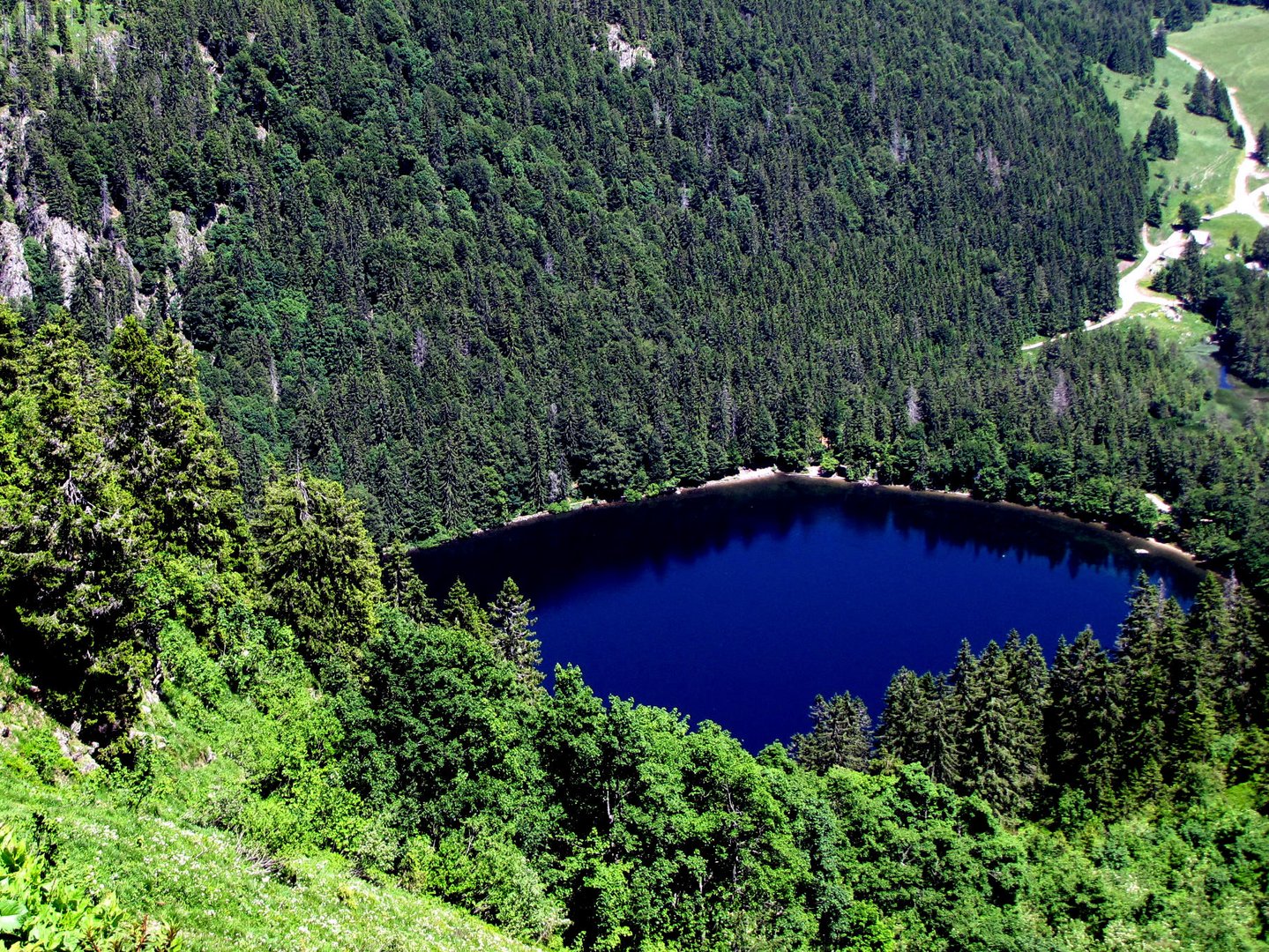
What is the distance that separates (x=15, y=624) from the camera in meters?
44.9

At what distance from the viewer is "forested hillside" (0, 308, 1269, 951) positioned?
36.9 m

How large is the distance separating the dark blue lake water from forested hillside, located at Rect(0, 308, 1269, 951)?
5564 centimetres

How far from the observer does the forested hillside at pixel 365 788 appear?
121 feet

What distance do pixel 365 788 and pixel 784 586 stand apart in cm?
11171

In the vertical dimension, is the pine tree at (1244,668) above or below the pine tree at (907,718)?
above

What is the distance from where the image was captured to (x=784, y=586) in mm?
155000

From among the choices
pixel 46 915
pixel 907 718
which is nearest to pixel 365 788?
pixel 46 915

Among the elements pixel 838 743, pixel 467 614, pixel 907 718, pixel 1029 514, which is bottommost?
pixel 1029 514

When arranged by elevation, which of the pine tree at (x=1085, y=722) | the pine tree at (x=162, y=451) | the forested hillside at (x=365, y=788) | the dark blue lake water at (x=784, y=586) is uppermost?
the pine tree at (x=162, y=451)

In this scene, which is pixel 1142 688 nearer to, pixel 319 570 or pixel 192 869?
pixel 319 570

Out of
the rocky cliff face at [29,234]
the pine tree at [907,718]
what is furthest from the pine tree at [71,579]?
the rocky cliff face at [29,234]

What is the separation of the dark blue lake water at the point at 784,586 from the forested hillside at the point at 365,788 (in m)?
55.6

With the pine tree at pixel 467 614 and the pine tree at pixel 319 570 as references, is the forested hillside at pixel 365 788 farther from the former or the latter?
the pine tree at pixel 467 614

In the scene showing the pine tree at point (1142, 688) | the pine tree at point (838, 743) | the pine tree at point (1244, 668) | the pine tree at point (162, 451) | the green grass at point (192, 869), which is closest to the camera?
the green grass at point (192, 869)
